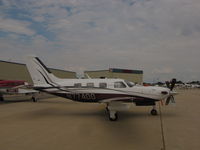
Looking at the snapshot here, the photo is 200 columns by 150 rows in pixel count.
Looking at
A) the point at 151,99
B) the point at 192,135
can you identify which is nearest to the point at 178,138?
the point at 192,135

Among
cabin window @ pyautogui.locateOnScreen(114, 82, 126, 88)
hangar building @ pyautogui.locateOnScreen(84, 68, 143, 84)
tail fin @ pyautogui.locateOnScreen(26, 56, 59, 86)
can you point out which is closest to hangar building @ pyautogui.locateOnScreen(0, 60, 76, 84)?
tail fin @ pyautogui.locateOnScreen(26, 56, 59, 86)

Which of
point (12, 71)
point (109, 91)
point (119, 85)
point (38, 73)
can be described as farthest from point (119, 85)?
point (12, 71)

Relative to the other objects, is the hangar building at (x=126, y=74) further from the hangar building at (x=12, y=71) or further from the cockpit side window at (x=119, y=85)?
the cockpit side window at (x=119, y=85)

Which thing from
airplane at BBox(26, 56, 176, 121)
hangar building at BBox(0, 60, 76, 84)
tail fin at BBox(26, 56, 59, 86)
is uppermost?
hangar building at BBox(0, 60, 76, 84)

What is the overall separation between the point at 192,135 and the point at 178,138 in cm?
85

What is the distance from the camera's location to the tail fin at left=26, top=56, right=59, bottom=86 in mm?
12164

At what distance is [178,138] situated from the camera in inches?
259

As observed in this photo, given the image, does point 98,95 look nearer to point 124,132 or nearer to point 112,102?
point 112,102

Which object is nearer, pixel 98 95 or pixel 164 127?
pixel 164 127

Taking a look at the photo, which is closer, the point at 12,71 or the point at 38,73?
the point at 38,73

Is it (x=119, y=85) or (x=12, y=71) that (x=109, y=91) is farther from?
(x=12, y=71)

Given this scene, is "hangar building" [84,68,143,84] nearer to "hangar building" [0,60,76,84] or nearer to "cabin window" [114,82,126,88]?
"hangar building" [0,60,76,84]

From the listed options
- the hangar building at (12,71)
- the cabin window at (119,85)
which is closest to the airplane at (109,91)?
the cabin window at (119,85)

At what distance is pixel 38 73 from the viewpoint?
485 inches
